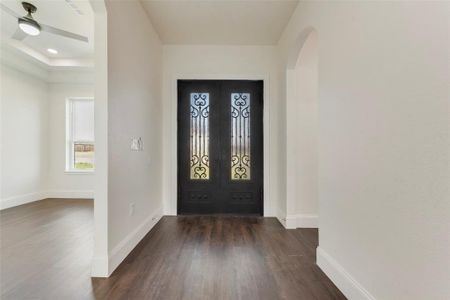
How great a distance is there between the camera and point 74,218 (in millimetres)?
3918

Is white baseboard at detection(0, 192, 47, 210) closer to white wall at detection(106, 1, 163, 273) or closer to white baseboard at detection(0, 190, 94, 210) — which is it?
white baseboard at detection(0, 190, 94, 210)

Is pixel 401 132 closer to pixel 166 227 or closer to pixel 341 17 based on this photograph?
pixel 341 17

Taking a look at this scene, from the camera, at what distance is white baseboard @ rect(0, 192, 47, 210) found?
4.49 meters

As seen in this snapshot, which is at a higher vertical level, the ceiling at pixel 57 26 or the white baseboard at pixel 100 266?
the ceiling at pixel 57 26

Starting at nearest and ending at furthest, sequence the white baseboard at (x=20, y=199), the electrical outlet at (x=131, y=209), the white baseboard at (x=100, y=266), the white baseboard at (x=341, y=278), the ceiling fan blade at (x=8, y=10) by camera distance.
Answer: the white baseboard at (x=341, y=278), the white baseboard at (x=100, y=266), the electrical outlet at (x=131, y=209), the ceiling fan blade at (x=8, y=10), the white baseboard at (x=20, y=199)

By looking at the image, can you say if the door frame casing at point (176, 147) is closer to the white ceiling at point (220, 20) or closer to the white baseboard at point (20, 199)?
the white ceiling at point (220, 20)

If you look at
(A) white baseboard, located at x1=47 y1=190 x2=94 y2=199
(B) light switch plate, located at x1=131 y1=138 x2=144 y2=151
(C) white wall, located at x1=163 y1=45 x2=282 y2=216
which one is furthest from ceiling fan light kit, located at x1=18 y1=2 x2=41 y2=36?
(A) white baseboard, located at x1=47 y1=190 x2=94 y2=199

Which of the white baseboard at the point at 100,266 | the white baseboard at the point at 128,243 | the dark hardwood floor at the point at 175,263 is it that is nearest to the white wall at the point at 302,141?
the dark hardwood floor at the point at 175,263

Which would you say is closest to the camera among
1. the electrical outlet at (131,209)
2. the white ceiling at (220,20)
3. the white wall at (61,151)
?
the electrical outlet at (131,209)

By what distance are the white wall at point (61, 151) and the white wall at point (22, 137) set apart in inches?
4.8

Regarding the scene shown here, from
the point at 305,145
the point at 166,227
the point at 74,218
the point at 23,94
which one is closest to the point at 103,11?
the point at 166,227

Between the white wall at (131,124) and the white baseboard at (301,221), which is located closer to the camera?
the white wall at (131,124)

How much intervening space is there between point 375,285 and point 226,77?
345 cm

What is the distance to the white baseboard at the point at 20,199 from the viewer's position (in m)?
4.49
